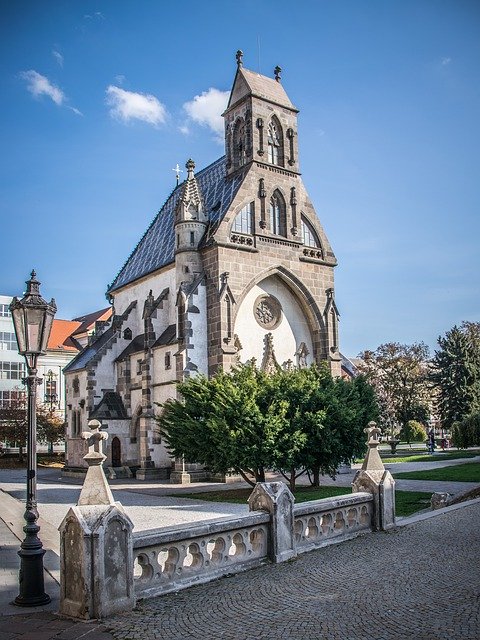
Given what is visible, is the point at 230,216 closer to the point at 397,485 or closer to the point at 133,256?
the point at 133,256

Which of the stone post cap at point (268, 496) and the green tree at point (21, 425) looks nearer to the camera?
the stone post cap at point (268, 496)

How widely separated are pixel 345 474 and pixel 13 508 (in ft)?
50.9

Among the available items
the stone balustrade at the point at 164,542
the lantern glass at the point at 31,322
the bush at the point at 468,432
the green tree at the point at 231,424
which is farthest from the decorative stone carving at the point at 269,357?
the lantern glass at the point at 31,322

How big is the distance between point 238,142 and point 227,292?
31.6ft

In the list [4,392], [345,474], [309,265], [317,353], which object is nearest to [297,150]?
[309,265]

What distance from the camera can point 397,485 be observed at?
22250 mm

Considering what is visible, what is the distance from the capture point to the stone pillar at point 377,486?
1257 centimetres

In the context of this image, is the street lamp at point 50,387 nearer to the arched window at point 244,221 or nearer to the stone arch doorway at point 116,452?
the stone arch doorway at point 116,452

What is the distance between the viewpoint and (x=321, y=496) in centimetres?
1959

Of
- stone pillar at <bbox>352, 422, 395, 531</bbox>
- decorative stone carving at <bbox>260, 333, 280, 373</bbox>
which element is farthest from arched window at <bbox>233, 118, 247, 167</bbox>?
stone pillar at <bbox>352, 422, 395, 531</bbox>

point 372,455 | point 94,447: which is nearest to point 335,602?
point 94,447

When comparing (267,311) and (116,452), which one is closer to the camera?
(267,311)

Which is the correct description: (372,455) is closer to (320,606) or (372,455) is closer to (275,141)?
(320,606)

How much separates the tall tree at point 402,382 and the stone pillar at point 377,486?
5076cm
